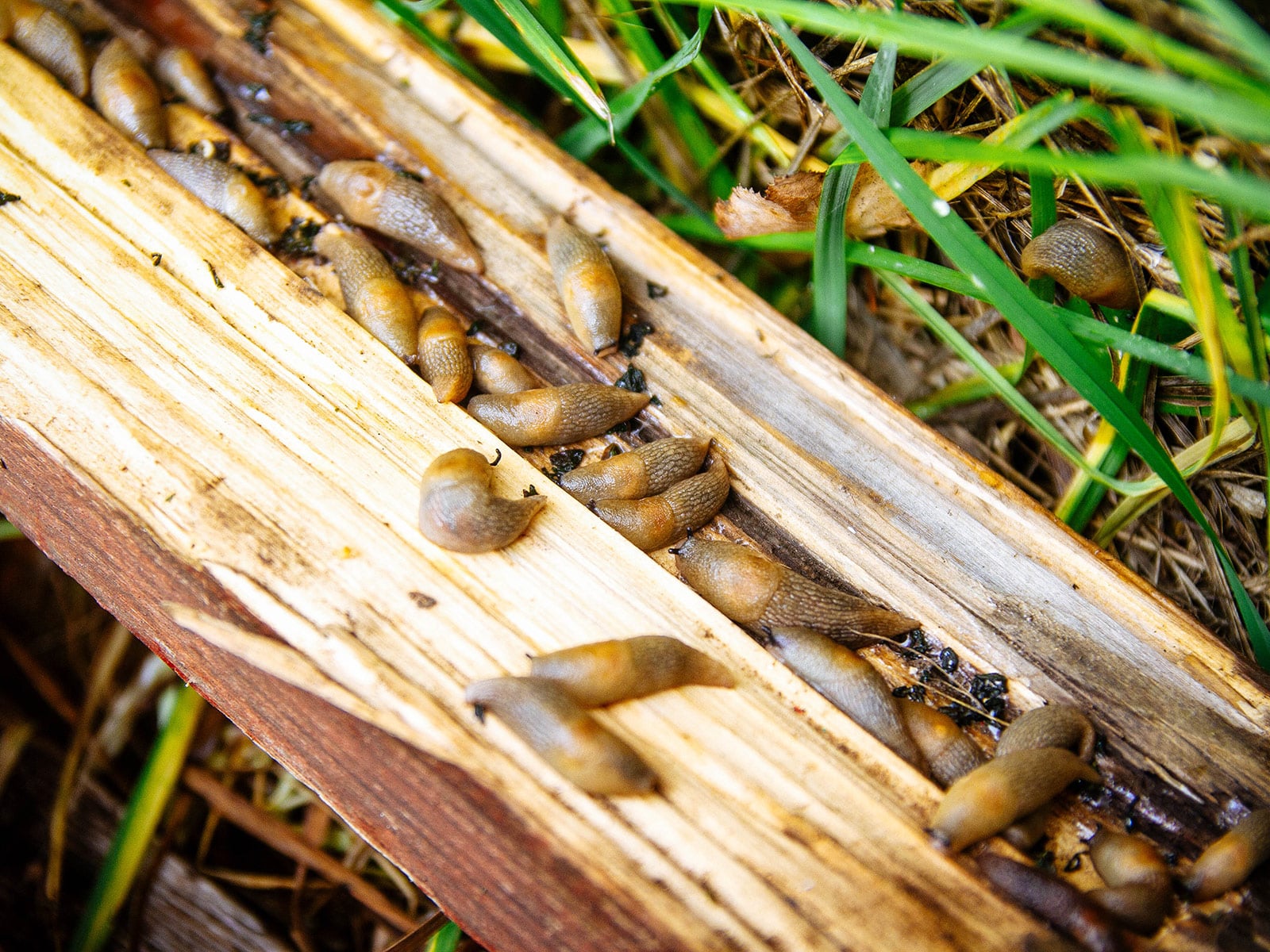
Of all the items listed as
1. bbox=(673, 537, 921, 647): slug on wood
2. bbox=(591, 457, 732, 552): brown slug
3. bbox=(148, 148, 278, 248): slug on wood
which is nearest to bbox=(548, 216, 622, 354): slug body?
bbox=(591, 457, 732, 552): brown slug

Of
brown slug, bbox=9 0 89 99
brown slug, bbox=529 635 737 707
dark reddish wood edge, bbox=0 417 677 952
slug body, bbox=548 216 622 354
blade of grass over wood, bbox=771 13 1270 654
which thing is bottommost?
dark reddish wood edge, bbox=0 417 677 952

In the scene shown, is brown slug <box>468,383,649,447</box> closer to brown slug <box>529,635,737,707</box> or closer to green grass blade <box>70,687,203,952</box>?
brown slug <box>529,635,737,707</box>

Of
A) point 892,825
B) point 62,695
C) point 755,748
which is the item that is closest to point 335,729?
point 755,748

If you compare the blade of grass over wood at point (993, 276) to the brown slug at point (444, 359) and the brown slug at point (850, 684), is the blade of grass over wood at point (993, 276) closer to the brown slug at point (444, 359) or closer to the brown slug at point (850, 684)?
the brown slug at point (850, 684)

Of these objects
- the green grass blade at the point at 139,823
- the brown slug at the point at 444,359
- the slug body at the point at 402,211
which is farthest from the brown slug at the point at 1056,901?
the green grass blade at the point at 139,823

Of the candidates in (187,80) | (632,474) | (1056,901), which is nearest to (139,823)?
(632,474)

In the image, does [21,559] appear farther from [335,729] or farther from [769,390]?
[769,390]
